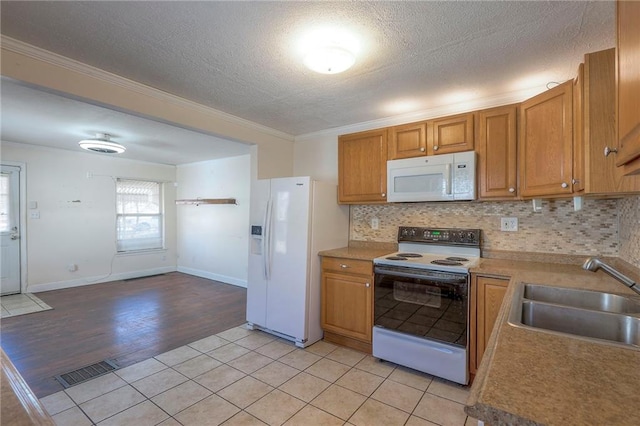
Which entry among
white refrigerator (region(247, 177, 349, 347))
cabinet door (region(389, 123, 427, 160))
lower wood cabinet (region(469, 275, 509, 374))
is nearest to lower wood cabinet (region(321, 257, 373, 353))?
white refrigerator (region(247, 177, 349, 347))

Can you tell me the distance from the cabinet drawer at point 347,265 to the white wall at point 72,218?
460 cm

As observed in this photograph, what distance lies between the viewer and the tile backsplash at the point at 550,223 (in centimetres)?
207

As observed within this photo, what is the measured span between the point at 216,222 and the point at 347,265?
11.9 ft

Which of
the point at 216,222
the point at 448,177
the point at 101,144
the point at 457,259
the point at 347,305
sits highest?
the point at 101,144

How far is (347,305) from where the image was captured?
2.84m

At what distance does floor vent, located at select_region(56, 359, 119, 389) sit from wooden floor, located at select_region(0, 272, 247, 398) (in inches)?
2.4

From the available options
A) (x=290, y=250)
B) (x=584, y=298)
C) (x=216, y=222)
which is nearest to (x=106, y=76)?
(x=290, y=250)

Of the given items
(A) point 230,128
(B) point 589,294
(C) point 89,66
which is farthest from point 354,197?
(C) point 89,66

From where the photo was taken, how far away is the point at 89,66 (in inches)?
83.0

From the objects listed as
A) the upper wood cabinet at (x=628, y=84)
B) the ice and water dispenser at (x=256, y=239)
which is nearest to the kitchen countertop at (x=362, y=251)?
the ice and water dispenser at (x=256, y=239)

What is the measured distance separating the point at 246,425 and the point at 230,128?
8.37ft

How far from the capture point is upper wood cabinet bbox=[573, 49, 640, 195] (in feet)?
5.02

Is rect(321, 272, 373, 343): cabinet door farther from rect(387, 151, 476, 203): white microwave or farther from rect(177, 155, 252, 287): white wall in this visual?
rect(177, 155, 252, 287): white wall

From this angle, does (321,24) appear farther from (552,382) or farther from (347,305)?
(347,305)
